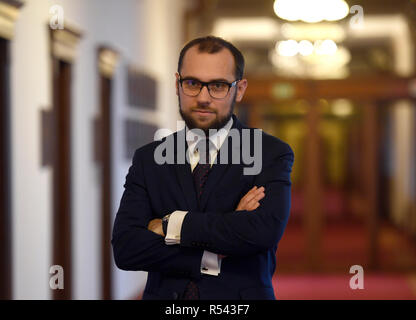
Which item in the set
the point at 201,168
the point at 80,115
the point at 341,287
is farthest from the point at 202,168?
the point at 341,287

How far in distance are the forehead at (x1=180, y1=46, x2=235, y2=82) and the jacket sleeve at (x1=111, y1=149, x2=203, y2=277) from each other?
1.14ft

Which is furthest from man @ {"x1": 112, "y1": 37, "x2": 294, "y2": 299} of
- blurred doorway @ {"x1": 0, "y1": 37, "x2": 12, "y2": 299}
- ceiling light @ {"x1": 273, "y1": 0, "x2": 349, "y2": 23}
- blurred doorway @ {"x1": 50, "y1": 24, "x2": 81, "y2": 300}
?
ceiling light @ {"x1": 273, "y1": 0, "x2": 349, "y2": 23}

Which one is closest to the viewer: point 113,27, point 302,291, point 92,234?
point 92,234

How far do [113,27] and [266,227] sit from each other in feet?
13.6

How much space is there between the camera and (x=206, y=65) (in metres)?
1.84

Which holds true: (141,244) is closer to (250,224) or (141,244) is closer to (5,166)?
(250,224)

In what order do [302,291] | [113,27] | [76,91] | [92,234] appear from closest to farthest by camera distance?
[76,91] < [92,234] < [113,27] < [302,291]

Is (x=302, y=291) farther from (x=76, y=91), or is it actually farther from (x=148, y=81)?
(x=76, y=91)

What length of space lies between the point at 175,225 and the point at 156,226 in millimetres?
133

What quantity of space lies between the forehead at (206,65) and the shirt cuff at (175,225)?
392 mm

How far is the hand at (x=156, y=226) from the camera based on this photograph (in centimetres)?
203

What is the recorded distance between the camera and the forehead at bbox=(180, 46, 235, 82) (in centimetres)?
184

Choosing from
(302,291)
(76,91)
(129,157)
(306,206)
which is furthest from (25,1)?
(306,206)

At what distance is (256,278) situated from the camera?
1.91m
